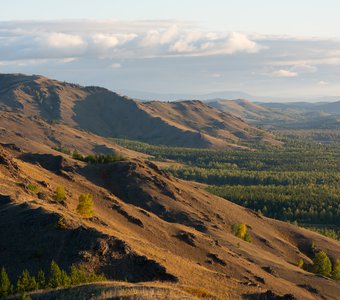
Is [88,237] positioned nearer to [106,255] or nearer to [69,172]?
[106,255]

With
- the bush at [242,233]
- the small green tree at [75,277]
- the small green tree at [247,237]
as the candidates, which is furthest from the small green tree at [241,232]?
the small green tree at [75,277]

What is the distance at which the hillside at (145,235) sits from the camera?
61000 mm

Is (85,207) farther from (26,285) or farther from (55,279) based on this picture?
(26,285)

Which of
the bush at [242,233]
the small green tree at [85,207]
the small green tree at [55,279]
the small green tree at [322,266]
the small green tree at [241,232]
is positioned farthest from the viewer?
the small green tree at [241,232]

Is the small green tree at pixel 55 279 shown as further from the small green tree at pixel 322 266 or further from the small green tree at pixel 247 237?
the small green tree at pixel 322 266

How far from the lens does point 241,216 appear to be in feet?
470

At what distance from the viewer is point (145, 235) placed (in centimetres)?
9594

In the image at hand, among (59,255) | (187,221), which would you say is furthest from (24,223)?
(187,221)

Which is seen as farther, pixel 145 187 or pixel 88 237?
pixel 145 187

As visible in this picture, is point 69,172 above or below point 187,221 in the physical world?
above

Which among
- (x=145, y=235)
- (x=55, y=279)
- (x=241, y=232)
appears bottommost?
(x=241, y=232)

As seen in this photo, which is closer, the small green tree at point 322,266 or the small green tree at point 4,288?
the small green tree at point 4,288

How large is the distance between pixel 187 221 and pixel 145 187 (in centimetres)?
1904

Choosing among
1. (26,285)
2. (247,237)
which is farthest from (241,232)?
(26,285)
